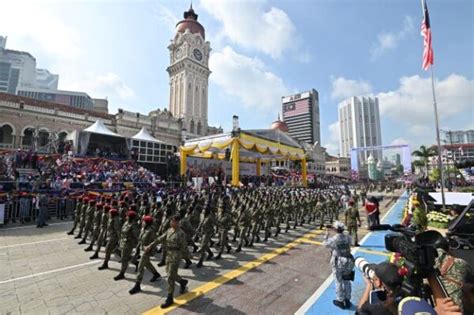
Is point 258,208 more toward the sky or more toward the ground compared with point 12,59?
more toward the ground

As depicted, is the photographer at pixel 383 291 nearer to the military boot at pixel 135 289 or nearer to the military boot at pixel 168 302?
the military boot at pixel 168 302

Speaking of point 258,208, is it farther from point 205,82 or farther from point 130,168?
point 205,82

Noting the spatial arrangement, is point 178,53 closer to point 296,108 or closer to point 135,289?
point 135,289

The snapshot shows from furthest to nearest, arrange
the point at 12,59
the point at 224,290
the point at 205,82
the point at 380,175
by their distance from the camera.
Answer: the point at 12,59 → the point at 380,175 → the point at 205,82 → the point at 224,290

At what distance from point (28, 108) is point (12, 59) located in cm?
11077

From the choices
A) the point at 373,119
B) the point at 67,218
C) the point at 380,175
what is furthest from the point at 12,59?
the point at 373,119

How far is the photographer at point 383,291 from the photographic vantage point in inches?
60.7

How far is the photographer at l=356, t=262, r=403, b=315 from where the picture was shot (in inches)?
60.7

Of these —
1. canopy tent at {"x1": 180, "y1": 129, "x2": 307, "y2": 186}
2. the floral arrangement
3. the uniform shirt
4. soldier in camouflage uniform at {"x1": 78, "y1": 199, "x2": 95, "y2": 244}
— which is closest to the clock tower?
canopy tent at {"x1": 180, "y1": 129, "x2": 307, "y2": 186}

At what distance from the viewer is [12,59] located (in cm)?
9762

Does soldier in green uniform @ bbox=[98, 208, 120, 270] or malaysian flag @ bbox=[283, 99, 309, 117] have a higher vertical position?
malaysian flag @ bbox=[283, 99, 309, 117]

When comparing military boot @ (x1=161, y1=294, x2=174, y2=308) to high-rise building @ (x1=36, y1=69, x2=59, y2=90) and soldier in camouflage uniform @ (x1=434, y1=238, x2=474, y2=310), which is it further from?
high-rise building @ (x1=36, y1=69, x2=59, y2=90)

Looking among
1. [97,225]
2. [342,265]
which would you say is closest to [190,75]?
[97,225]

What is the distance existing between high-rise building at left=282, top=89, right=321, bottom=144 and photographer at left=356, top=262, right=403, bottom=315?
373 feet
